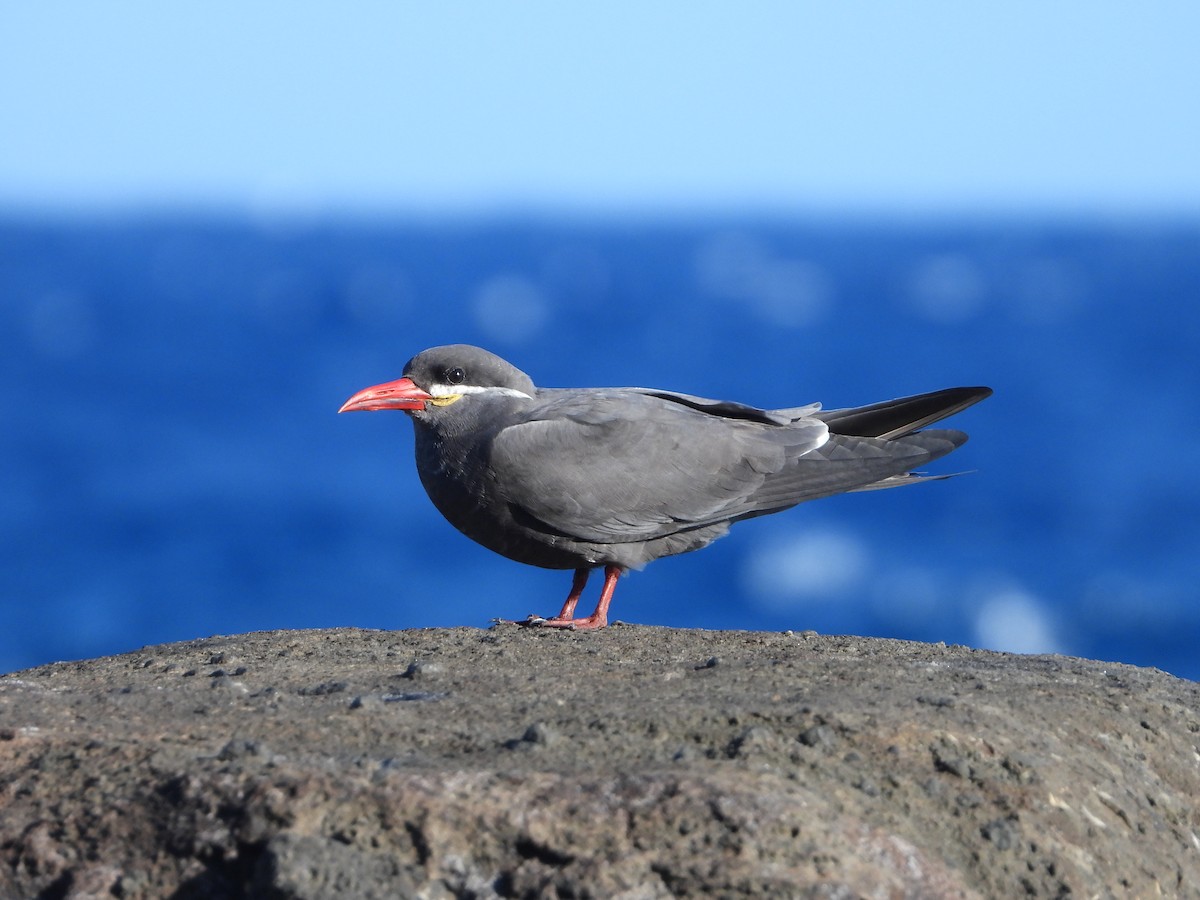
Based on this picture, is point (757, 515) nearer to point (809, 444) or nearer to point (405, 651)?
point (809, 444)

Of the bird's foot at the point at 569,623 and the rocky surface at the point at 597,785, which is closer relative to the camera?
the rocky surface at the point at 597,785

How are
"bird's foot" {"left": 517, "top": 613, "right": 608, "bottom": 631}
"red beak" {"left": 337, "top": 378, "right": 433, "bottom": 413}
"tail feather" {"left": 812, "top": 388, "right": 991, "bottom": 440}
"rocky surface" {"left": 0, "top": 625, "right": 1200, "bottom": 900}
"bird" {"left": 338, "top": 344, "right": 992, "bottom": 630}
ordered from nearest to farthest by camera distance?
1. "rocky surface" {"left": 0, "top": 625, "right": 1200, "bottom": 900}
2. "bird's foot" {"left": 517, "top": 613, "right": 608, "bottom": 631}
3. "bird" {"left": 338, "top": 344, "right": 992, "bottom": 630}
4. "red beak" {"left": 337, "top": 378, "right": 433, "bottom": 413}
5. "tail feather" {"left": 812, "top": 388, "right": 991, "bottom": 440}

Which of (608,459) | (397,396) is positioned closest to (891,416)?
(608,459)

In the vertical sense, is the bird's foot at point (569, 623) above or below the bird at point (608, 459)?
below

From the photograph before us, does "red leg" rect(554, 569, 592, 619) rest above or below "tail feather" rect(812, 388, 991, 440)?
below

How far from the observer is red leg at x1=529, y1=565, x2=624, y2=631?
6352mm

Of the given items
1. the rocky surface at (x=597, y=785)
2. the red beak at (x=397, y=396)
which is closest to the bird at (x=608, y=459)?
the red beak at (x=397, y=396)

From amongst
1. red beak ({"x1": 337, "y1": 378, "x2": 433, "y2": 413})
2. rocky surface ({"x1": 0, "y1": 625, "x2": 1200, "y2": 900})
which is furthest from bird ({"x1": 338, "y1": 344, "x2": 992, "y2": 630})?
rocky surface ({"x1": 0, "y1": 625, "x2": 1200, "y2": 900})

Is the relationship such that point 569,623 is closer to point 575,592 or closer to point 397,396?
point 575,592

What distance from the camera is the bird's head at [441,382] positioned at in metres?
6.91

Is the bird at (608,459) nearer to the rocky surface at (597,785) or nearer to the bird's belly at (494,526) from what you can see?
the bird's belly at (494,526)

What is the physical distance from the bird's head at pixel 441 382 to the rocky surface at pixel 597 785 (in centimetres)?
241

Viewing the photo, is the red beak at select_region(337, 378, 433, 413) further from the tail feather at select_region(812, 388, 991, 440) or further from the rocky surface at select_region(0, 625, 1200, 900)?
the rocky surface at select_region(0, 625, 1200, 900)

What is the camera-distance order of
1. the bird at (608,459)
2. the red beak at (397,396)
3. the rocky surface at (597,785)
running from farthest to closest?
the red beak at (397,396)
the bird at (608,459)
the rocky surface at (597,785)
